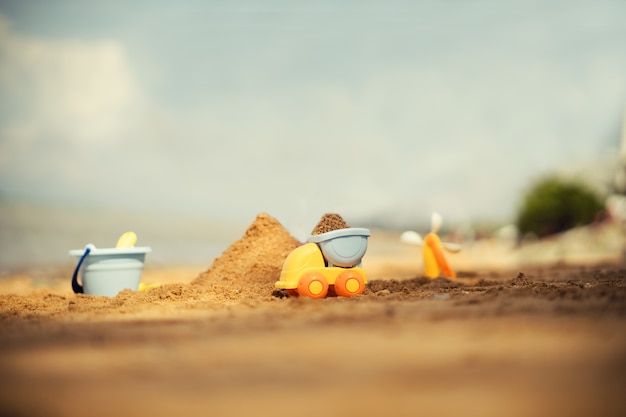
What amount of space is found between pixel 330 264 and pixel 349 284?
33 cm

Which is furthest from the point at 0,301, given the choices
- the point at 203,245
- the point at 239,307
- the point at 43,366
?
the point at 203,245

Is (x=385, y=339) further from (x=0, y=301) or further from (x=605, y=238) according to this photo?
(x=605, y=238)

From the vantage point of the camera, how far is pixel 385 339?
3236 millimetres

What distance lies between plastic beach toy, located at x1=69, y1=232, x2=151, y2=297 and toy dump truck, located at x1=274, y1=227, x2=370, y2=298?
7.61 feet

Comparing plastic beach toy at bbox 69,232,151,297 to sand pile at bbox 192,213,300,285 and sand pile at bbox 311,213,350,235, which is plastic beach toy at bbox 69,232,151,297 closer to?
sand pile at bbox 192,213,300,285

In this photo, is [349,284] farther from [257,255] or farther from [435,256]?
[435,256]

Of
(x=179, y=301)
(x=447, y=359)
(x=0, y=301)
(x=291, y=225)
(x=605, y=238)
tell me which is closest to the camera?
(x=447, y=359)

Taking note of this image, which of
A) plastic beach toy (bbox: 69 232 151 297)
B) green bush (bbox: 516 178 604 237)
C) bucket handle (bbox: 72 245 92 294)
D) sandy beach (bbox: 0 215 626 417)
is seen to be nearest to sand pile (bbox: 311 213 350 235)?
sandy beach (bbox: 0 215 626 417)

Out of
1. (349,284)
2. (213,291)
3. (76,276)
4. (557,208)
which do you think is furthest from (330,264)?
(557,208)

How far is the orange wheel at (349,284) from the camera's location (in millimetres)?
6078

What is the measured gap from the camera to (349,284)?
611 cm

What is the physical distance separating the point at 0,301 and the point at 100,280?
113 cm

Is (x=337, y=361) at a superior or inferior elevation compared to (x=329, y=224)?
inferior

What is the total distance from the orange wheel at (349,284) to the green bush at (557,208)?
109 ft
